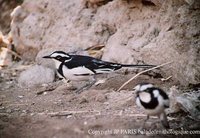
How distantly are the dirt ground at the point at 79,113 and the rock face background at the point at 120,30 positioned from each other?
12.7 inches

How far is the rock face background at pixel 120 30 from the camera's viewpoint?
5703mm

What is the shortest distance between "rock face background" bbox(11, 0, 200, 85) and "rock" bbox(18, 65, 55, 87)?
14.8 inches

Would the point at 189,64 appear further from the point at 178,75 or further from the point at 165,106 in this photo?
the point at 165,106

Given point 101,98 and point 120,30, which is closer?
point 101,98

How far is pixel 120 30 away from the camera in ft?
22.6

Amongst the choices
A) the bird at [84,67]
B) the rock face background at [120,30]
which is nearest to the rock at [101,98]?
the bird at [84,67]

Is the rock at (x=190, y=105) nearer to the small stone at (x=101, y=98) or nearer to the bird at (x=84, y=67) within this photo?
the small stone at (x=101, y=98)

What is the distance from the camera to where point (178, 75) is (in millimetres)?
5852

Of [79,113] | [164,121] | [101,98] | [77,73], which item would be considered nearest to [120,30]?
[77,73]

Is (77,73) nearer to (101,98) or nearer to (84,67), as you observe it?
(84,67)

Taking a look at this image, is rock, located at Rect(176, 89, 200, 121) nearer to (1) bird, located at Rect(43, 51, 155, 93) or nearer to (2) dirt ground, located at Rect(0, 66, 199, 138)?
(2) dirt ground, located at Rect(0, 66, 199, 138)

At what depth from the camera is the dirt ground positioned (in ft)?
14.7

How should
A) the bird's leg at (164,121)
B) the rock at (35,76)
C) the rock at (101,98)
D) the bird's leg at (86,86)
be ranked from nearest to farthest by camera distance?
the bird's leg at (164,121) → the rock at (101,98) → the bird's leg at (86,86) → the rock at (35,76)

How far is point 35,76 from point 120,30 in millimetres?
1334
